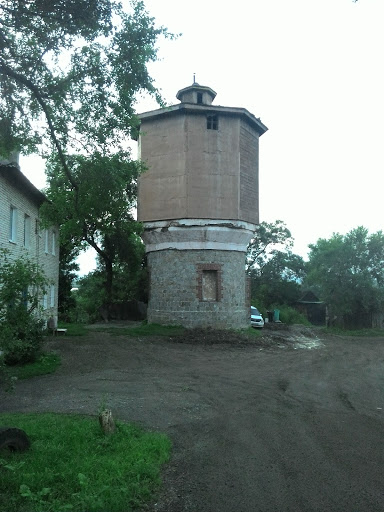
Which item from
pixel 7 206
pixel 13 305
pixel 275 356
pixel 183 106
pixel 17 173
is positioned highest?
pixel 183 106

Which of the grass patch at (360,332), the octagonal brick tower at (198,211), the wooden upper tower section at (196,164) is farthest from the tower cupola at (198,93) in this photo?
the grass patch at (360,332)

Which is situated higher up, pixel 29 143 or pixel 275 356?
pixel 29 143

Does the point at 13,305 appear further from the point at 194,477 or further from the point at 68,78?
the point at 68,78

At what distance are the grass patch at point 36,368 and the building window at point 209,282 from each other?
9.61m

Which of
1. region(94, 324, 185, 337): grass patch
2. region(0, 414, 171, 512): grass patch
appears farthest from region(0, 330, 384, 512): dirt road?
region(94, 324, 185, 337): grass patch

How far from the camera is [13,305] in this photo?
6.03 metres

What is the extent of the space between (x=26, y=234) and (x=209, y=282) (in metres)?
8.72

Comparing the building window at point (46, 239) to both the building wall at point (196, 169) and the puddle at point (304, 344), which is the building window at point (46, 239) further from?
the puddle at point (304, 344)

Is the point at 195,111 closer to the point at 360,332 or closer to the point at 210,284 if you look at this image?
the point at 210,284

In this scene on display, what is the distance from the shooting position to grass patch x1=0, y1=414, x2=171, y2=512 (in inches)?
187

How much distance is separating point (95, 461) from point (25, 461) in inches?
32.7

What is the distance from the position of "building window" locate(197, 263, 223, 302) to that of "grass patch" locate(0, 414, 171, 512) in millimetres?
15889

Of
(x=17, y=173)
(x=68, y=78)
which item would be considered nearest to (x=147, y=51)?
(x=68, y=78)

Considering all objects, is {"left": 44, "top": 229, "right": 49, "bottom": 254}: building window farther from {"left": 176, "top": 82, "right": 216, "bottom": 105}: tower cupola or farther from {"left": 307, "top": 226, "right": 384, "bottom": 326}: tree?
{"left": 307, "top": 226, "right": 384, "bottom": 326}: tree
